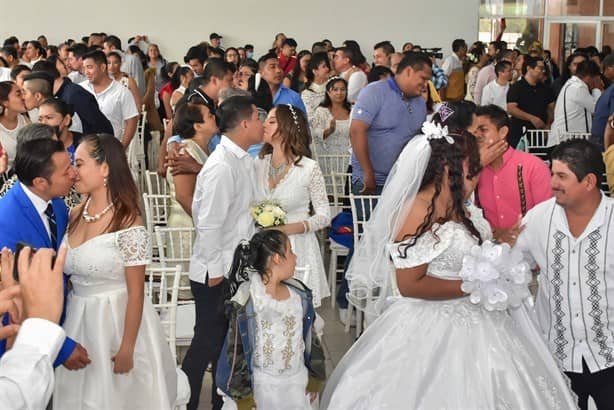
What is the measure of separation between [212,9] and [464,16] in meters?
4.91

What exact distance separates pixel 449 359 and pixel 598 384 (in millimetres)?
600

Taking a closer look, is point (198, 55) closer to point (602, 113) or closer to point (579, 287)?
point (602, 113)

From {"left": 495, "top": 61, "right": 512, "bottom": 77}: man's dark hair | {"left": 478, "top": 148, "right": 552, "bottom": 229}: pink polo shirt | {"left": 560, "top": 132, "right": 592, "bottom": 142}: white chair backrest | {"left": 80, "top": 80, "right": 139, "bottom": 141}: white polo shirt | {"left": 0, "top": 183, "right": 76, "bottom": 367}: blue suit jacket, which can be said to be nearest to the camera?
{"left": 0, "top": 183, "right": 76, "bottom": 367}: blue suit jacket

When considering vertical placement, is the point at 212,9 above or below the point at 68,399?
above

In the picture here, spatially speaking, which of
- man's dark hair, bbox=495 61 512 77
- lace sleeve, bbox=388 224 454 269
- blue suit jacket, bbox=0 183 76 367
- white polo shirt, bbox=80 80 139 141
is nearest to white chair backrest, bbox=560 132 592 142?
man's dark hair, bbox=495 61 512 77

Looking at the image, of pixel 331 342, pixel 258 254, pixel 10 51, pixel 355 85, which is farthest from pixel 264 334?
pixel 10 51

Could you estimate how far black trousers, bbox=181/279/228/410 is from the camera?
4.20 m

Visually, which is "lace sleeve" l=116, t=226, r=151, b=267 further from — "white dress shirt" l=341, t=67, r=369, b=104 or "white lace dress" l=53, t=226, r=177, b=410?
"white dress shirt" l=341, t=67, r=369, b=104

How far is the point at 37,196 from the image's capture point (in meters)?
3.36

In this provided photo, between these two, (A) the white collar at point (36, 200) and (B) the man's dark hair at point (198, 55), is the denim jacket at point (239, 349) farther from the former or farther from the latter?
(B) the man's dark hair at point (198, 55)

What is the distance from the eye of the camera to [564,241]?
3.55m

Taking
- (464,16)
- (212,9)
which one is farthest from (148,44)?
(464,16)

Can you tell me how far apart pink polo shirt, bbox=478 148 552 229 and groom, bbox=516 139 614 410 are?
0.84m

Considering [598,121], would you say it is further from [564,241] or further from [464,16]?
[464,16]
